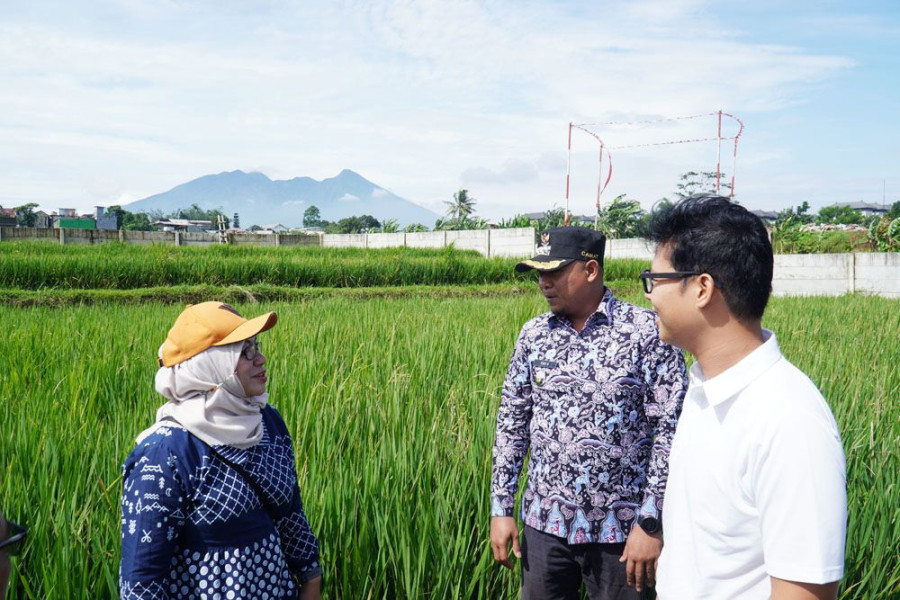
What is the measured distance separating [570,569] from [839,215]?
8615cm

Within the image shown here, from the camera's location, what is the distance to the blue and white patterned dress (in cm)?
128

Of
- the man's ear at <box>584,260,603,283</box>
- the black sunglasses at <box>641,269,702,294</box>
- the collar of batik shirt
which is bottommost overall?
the collar of batik shirt

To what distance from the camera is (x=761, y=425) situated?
0.99 meters

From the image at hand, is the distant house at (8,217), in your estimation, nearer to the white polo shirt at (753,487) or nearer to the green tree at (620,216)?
the green tree at (620,216)

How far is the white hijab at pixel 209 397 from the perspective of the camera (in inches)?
53.3

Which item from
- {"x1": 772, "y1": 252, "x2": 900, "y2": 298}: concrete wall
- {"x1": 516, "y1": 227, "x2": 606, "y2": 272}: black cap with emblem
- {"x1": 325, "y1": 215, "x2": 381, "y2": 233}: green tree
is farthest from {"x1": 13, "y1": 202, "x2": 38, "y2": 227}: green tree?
{"x1": 516, "y1": 227, "x2": 606, "y2": 272}: black cap with emblem

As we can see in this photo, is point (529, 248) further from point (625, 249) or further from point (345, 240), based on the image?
point (345, 240)

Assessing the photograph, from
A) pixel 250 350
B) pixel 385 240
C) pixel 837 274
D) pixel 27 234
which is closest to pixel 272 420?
pixel 250 350

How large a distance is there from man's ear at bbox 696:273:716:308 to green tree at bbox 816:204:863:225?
3055 inches

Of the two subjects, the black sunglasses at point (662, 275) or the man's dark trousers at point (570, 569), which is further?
the man's dark trousers at point (570, 569)

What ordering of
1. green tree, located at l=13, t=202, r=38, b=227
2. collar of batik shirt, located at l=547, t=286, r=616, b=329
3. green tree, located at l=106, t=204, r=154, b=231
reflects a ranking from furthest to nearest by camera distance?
green tree, located at l=106, t=204, r=154, b=231 → green tree, located at l=13, t=202, r=38, b=227 → collar of batik shirt, located at l=547, t=286, r=616, b=329

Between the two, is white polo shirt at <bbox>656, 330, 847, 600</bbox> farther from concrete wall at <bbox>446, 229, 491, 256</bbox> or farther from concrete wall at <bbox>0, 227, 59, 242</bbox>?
concrete wall at <bbox>446, 229, 491, 256</bbox>

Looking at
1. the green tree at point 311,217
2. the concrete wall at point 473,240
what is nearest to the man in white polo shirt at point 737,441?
the concrete wall at point 473,240

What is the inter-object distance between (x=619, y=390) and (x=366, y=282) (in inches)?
499
